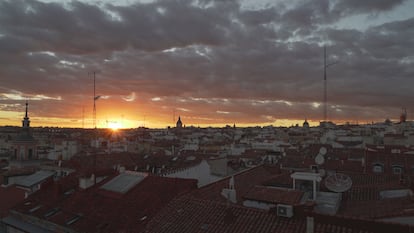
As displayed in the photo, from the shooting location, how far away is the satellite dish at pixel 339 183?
18.0 m

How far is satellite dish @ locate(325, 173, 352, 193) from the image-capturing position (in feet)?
59.0

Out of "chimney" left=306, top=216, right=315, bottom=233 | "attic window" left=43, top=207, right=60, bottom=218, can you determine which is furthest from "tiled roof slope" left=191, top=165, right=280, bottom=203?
"attic window" left=43, top=207, right=60, bottom=218

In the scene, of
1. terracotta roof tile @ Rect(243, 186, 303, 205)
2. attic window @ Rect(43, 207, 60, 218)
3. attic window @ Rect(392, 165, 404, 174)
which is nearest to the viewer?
terracotta roof tile @ Rect(243, 186, 303, 205)

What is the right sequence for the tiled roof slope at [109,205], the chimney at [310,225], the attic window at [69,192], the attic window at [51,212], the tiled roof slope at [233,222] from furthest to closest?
1. the attic window at [69,192]
2. the attic window at [51,212]
3. the tiled roof slope at [109,205]
4. the chimney at [310,225]
5. the tiled roof slope at [233,222]

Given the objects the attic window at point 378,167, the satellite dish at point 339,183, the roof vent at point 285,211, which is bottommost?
the attic window at point 378,167

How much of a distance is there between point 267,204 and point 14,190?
2506 centimetres

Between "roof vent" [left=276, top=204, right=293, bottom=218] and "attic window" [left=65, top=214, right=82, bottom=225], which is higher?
"roof vent" [left=276, top=204, right=293, bottom=218]

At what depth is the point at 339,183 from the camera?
18.3 meters

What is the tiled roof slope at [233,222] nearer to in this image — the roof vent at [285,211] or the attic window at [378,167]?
the roof vent at [285,211]

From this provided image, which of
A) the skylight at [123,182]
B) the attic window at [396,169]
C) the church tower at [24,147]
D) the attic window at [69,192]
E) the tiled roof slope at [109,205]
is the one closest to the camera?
the tiled roof slope at [109,205]

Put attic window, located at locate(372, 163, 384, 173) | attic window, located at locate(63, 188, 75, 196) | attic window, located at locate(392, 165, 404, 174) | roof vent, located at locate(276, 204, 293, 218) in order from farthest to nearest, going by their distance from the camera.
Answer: attic window, located at locate(372, 163, 384, 173)
attic window, located at locate(392, 165, 404, 174)
attic window, located at locate(63, 188, 75, 196)
roof vent, located at locate(276, 204, 293, 218)

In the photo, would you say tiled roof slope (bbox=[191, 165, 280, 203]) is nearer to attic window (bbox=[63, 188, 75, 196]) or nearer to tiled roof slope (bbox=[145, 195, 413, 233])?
tiled roof slope (bbox=[145, 195, 413, 233])

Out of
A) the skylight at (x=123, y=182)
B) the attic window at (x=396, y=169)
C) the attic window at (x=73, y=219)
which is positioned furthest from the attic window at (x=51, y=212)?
the attic window at (x=396, y=169)

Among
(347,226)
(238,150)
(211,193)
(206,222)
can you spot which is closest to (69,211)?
(211,193)
